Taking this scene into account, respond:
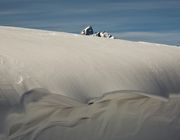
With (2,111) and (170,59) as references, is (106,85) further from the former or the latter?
(170,59)

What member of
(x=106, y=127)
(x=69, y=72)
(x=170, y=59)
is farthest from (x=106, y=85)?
(x=170, y=59)

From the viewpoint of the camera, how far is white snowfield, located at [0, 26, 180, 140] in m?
2.01

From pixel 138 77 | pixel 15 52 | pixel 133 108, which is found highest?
pixel 15 52

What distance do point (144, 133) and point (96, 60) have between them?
0.52 m

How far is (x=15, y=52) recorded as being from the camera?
7.59 ft

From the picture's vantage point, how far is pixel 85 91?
2104 mm

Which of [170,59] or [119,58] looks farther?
[170,59]

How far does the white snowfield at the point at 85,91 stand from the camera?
2.01 meters

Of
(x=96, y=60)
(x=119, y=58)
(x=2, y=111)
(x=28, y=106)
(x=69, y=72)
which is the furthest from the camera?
(x=119, y=58)

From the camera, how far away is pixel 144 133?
2572 millimetres

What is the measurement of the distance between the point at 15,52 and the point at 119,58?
25.9 inches

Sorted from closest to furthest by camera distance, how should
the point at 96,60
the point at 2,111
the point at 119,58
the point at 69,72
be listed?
the point at 2,111 → the point at 69,72 → the point at 96,60 → the point at 119,58

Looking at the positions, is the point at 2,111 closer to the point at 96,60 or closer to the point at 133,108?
the point at 96,60

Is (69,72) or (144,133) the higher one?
(69,72)
